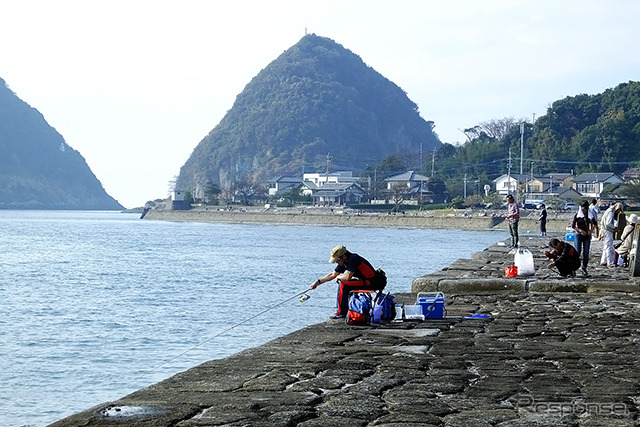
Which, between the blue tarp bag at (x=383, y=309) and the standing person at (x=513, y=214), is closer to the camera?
the blue tarp bag at (x=383, y=309)

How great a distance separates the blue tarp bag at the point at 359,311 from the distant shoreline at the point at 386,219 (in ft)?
182

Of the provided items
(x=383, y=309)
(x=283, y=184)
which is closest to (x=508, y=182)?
(x=283, y=184)

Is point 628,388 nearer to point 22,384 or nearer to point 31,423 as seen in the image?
point 31,423

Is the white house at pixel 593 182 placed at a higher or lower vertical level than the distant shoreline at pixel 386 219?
higher

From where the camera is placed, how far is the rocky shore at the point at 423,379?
203 inches

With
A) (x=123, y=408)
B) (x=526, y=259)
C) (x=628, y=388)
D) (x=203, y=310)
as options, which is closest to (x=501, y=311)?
(x=526, y=259)

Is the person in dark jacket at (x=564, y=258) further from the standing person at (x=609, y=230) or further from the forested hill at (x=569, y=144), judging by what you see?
the forested hill at (x=569, y=144)

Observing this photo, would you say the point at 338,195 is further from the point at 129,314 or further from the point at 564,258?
the point at 564,258

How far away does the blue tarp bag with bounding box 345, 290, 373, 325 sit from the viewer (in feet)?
30.3

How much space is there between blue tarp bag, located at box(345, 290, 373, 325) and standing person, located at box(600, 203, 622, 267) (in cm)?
781

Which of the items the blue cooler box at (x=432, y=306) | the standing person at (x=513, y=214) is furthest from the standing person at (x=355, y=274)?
the standing person at (x=513, y=214)

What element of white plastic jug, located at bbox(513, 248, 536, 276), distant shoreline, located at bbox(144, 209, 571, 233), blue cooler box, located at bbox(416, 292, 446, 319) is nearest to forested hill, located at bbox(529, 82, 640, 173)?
distant shoreline, located at bbox(144, 209, 571, 233)

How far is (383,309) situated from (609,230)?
785 centimetres

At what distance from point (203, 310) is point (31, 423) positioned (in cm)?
987
